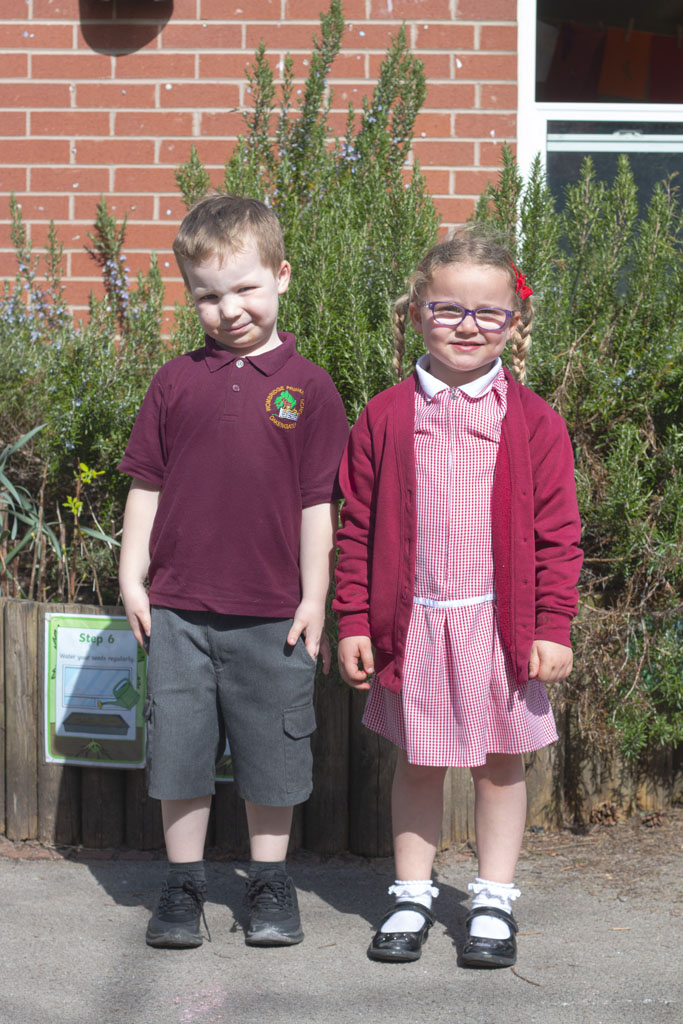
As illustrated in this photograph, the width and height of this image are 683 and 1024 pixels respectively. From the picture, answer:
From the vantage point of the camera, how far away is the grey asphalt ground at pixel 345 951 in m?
2.42

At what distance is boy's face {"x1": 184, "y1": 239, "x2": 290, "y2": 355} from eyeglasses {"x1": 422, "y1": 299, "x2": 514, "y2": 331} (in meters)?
0.42

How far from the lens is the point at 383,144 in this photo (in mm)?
4188

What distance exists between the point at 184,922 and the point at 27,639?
3.57ft

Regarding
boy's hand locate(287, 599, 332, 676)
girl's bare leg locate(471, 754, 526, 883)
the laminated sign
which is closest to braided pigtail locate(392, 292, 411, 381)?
boy's hand locate(287, 599, 332, 676)

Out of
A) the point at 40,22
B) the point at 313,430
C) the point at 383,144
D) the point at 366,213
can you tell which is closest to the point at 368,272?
the point at 366,213

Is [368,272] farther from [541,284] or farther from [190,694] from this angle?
[190,694]

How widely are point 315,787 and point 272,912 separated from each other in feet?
1.98

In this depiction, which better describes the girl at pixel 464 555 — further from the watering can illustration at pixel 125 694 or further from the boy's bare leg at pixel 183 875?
the watering can illustration at pixel 125 694

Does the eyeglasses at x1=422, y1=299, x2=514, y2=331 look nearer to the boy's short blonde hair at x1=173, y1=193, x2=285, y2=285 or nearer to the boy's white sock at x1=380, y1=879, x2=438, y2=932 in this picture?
the boy's short blonde hair at x1=173, y1=193, x2=285, y2=285

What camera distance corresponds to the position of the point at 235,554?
268 centimetres

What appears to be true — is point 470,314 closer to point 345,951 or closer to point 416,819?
point 416,819

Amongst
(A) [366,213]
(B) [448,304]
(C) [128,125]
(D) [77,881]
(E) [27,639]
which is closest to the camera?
(B) [448,304]

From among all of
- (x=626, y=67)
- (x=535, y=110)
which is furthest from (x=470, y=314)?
(x=626, y=67)

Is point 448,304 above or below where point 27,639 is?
above
